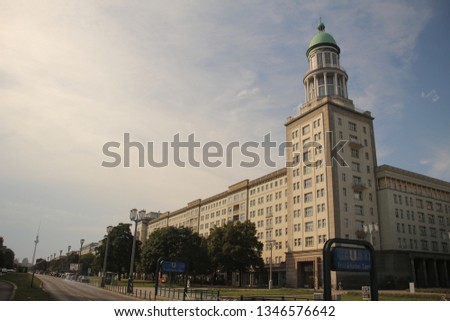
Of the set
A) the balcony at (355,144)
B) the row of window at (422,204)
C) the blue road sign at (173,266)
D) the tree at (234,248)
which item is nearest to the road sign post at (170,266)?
the blue road sign at (173,266)

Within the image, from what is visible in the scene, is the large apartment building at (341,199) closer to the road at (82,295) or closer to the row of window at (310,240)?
the row of window at (310,240)

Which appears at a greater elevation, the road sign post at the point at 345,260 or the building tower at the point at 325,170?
the building tower at the point at 325,170

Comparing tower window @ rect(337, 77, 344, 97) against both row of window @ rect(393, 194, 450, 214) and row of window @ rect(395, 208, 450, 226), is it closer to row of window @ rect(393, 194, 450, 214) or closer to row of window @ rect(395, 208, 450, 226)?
Answer: row of window @ rect(393, 194, 450, 214)

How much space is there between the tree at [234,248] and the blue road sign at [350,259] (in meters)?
55.2

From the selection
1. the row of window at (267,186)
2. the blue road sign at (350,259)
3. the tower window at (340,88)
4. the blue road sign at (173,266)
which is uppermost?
the tower window at (340,88)

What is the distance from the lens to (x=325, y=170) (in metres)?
66.8

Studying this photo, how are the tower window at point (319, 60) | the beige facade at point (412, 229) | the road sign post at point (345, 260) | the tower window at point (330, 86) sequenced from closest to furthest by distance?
1. the road sign post at point (345, 260)
2. the beige facade at point (412, 229)
3. the tower window at point (330, 86)
4. the tower window at point (319, 60)

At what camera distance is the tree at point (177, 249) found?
75.5m

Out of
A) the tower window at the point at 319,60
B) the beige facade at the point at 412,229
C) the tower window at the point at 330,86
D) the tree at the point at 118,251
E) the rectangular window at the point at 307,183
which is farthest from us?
the tree at the point at 118,251

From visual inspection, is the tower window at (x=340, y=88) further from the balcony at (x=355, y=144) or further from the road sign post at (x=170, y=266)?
the road sign post at (x=170, y=266)

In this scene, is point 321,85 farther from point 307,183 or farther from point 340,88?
point 307,183

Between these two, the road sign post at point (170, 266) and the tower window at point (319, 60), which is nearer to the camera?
the road sign post at point (170, 266)
